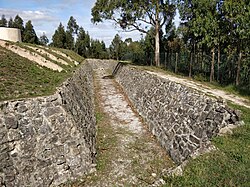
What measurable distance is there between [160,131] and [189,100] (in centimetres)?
219

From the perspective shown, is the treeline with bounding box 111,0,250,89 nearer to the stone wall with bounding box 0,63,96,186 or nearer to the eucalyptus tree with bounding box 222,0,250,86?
the eucalyptus tree with bounding box 222,0,250,86

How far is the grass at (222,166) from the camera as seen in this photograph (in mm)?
5301

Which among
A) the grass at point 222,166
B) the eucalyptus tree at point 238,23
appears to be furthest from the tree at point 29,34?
the grass at point 222,166

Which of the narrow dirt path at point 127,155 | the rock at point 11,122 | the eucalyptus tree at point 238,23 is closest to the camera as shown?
the rock at point 11,122

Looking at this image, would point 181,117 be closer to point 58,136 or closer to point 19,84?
point 58,136

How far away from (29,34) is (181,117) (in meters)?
44.7

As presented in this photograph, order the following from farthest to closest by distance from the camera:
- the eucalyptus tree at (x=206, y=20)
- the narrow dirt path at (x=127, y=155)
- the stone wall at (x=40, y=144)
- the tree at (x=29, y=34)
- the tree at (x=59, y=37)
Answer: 1. the tree at (x=59, y=37)
2. the tree at (x=29, y=34)
3. the eucalyptus tree at (x=206, y=20)
4. the narrow dirt path at (x=127, y=155)
5. the stone wall at (x=40, y=144)

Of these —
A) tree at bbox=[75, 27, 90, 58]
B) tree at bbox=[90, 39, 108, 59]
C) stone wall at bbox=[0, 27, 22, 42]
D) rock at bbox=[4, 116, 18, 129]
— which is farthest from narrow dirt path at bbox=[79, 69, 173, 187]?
tree at bbox=[90, 39, 108, 59]

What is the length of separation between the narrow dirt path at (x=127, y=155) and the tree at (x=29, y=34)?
3806 centimetres

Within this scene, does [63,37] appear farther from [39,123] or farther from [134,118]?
[39,123]

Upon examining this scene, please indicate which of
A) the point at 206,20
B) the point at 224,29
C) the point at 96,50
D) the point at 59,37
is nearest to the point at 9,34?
the point at 206,20

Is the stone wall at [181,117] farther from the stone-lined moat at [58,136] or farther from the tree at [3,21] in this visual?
the tree at [3,21]

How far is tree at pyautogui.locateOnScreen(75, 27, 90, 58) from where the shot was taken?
180 feet

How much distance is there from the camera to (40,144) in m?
7.25
